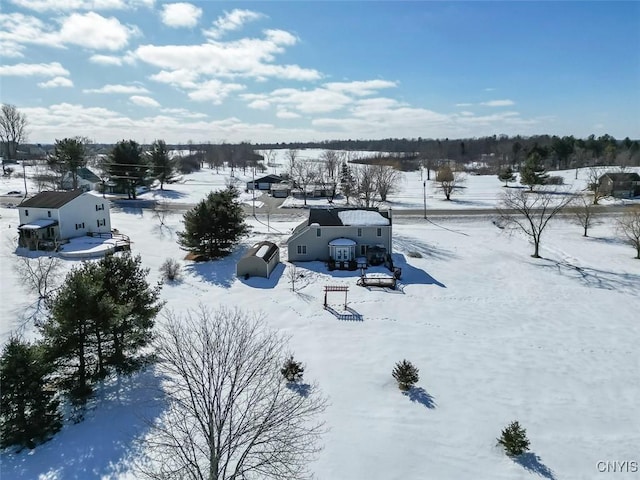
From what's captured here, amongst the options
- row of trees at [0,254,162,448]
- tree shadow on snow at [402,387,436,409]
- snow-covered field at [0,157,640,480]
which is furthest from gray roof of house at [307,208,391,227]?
tree shadow on snow at [402,387,436,409]

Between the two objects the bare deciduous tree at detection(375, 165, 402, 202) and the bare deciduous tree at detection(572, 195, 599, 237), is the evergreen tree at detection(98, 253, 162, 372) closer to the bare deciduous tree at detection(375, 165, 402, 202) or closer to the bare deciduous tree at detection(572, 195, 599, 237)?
the bare deciduous tree at detection(572, 195, 599, 237)

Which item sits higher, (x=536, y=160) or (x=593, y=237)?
(x=536, y=160)

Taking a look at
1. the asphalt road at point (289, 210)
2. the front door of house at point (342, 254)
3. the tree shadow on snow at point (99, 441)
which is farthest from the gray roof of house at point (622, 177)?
the tree shadow on snow at point (99, 441)

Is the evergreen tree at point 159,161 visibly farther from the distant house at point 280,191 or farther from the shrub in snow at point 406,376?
the shrub in snow at point 406,376

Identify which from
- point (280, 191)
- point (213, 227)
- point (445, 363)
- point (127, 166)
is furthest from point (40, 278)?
point (280, 191)

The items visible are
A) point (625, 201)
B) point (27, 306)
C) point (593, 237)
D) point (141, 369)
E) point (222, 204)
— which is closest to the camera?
point (141, 369)

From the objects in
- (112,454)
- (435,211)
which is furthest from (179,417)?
(435,211)

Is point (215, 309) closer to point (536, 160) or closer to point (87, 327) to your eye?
point (87, 327)
